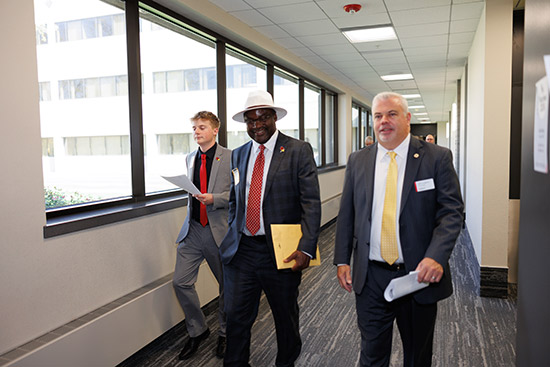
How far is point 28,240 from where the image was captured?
7.19 feet

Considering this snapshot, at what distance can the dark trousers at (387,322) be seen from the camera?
1942 mm

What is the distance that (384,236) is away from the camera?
1.92m

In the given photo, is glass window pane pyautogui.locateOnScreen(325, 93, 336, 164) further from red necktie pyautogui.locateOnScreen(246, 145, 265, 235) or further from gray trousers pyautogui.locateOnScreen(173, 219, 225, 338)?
red necktie pyautogui.locateOnScreen(246, 145, 265, 235)

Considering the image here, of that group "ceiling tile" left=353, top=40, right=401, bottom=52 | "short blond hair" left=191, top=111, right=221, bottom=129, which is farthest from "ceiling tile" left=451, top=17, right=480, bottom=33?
"short blond hair" left=191, top=111, right=221, bottom=129

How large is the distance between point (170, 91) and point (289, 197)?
6.83 ft

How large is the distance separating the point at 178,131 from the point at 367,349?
2.72 m

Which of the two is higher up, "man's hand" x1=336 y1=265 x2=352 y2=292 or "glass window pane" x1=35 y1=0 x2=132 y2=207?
"glass window pane" x1=35 y1=0 x2=132 y2=207

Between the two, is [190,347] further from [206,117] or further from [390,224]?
[390,224]

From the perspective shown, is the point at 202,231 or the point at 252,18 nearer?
the point at 202,231

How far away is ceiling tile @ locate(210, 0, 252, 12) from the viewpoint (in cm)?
400

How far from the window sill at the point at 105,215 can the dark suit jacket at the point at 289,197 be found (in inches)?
33.2

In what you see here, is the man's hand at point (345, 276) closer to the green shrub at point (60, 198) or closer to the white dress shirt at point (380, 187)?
the white dress shirt at point (380, 187)

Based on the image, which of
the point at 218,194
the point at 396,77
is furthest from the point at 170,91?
the point at 396,77

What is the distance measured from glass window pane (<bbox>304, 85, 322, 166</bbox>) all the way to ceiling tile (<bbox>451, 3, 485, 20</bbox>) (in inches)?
150
